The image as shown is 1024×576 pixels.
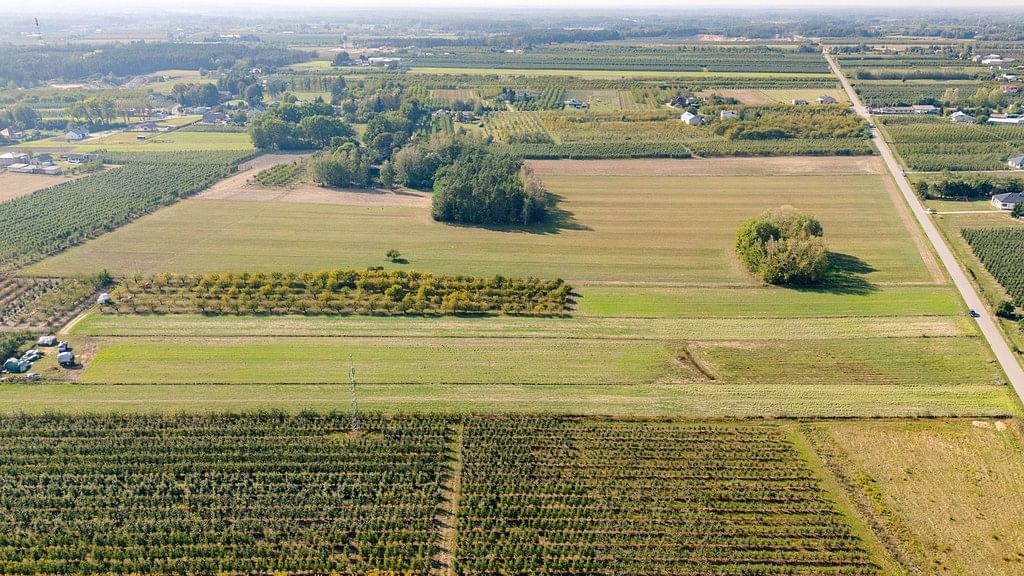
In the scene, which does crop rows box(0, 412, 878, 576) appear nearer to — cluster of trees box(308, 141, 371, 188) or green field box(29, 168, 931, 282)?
green field box(29, 168, 931, 282)

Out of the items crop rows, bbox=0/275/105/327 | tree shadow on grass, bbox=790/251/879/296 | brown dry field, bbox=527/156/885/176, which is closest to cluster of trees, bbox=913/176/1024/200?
brown dry field, bbox=527/156/885/176

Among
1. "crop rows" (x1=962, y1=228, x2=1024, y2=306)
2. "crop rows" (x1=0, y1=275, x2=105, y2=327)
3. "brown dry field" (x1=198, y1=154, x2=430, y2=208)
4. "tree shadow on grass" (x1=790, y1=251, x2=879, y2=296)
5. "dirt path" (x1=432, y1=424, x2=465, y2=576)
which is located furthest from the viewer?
"brown dry field" (x1=198, y1=154, x2=430, y2=208)

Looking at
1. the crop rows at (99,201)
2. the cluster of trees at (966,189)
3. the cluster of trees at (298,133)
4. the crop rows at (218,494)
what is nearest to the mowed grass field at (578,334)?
the crop rows at (218,494)

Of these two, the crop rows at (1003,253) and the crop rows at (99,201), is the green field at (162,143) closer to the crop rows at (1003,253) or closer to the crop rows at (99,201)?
the crop rows at (99,201)

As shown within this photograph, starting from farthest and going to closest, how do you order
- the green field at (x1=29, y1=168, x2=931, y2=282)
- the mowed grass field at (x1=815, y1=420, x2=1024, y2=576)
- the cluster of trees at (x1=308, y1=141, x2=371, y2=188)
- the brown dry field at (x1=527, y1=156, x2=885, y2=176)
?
the brown dry field at (x1=527, y1=156, x2=885, y2=176) < the cluster of trees at (x1=308, y1=141, x2=371, y2=188) < the green field at (x1=29, y1=168, x2=931, y2=282) < the mowed grass field at (x1=815, y1=420, x2=1024, y2=576)

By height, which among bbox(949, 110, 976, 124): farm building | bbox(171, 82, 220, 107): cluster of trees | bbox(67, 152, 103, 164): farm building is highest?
bbox(949, 110, 976, 124): farm building

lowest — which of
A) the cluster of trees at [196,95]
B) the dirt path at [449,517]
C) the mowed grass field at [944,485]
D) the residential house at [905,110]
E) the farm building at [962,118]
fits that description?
A: the dirt path at [449,517]
